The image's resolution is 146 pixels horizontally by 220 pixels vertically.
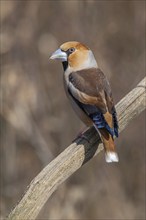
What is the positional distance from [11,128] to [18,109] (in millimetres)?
189

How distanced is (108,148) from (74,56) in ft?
2.93

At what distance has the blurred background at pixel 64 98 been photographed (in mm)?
7102

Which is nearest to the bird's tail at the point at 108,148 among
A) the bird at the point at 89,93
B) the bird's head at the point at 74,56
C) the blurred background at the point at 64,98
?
the bird at the point at 89,93

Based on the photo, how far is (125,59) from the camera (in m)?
7.85

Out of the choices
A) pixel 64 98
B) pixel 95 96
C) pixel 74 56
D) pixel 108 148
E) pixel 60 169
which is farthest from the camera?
pixel 64 98

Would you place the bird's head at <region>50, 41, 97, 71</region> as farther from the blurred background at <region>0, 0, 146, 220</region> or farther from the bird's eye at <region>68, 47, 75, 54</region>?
the blurred background at <region>0, 0, 146, 220</region>

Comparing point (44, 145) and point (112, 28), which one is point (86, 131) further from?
point (112, 28)

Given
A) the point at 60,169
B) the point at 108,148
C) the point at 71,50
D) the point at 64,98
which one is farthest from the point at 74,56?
the point at 64,98

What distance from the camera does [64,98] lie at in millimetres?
7660

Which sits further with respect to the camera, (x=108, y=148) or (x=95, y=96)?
(x=95, y=96)

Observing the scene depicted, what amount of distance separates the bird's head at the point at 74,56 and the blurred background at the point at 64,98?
164 centimetres

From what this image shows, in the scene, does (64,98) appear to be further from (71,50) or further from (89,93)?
(89,93)

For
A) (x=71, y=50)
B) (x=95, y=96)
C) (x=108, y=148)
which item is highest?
(x=71, y=50)

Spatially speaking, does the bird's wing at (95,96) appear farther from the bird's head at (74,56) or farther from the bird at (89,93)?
the bird's head at (74,56)
